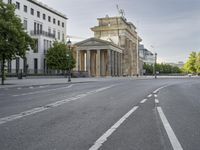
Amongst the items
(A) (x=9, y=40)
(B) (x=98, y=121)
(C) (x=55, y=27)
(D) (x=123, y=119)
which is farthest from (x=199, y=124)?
(C) (x=55, y=27)

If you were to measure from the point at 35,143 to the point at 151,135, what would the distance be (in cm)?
238

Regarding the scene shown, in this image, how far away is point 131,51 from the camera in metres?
119

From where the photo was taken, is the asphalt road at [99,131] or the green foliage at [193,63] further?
the green foliage at [193,63]

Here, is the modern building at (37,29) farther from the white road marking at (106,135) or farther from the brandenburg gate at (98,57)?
the white road marking at (106,135)

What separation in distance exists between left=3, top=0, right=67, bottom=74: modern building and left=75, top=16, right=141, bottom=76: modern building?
15.6 meters

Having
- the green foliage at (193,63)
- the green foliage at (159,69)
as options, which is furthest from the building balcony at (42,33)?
the green foliage at (159,69)

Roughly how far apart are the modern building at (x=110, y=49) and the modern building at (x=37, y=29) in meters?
15.6

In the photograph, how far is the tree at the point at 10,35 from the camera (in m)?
29.0

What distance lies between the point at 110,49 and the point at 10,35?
58507 mm

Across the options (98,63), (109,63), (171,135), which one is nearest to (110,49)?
(109,63)

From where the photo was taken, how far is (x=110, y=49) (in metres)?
86.7

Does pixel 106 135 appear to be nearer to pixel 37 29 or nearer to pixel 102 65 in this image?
pixel 37 29

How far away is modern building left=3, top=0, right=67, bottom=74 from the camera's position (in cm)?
6047

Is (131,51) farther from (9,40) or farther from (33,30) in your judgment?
(9,40)
